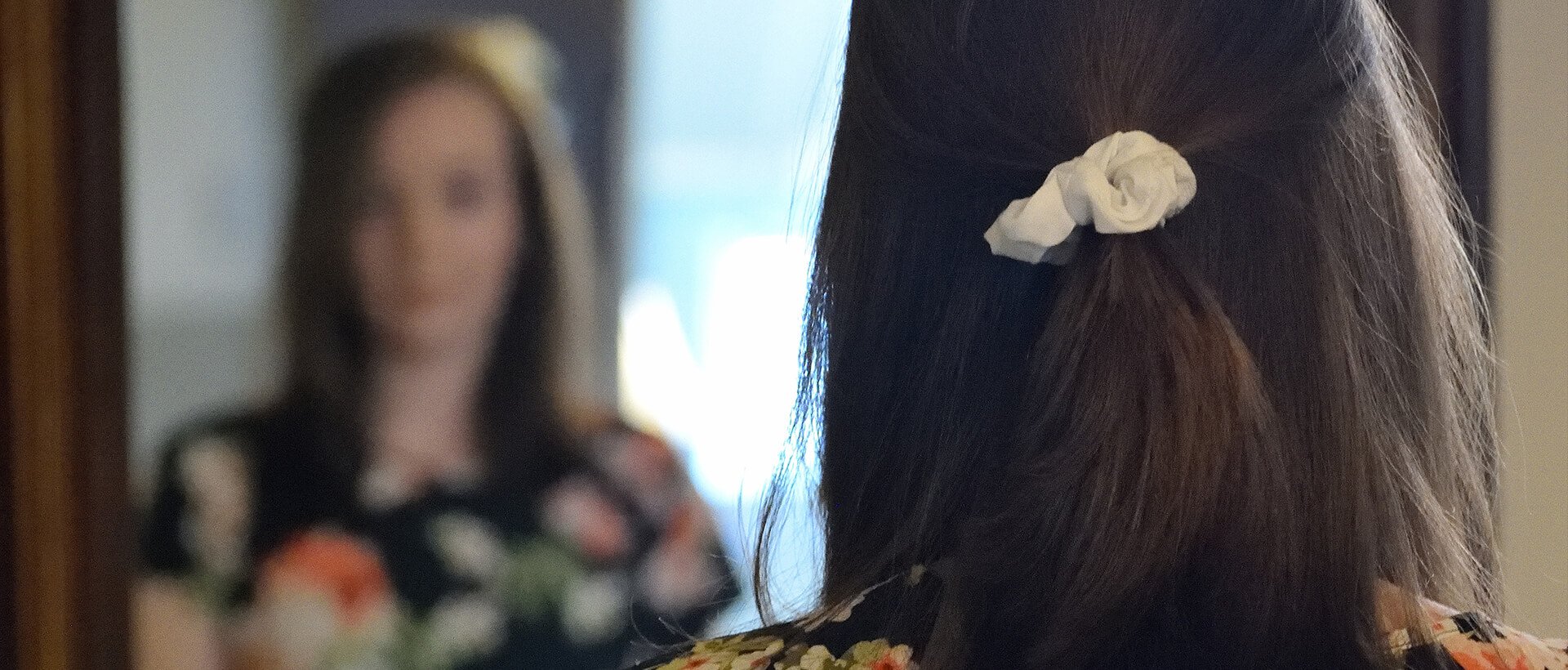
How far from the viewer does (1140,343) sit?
364 millimetres

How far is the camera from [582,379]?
2.25 ft

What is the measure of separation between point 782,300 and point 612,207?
11 cm

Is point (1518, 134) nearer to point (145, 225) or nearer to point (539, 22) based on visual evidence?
point (539, 22)

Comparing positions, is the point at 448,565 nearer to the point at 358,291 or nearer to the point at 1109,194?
the point at 358,291

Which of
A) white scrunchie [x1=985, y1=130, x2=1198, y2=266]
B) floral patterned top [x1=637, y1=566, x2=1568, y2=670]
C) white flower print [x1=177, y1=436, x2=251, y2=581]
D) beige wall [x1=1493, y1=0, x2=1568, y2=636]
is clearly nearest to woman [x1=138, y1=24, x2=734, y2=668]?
white flower print [x1=177, y1=436, x2=251, y2=581]

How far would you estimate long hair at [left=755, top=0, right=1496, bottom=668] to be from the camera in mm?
367

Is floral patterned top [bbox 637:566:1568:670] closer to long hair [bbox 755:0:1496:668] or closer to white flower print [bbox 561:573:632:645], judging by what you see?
long hair [bbox 755:0:1496:668]

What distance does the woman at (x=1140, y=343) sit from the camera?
37cm

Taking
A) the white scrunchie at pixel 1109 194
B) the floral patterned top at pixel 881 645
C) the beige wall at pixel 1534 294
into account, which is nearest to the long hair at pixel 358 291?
the floral patterned top at pixel 881 645

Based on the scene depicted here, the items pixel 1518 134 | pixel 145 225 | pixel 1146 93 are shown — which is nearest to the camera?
pixel 1146 93

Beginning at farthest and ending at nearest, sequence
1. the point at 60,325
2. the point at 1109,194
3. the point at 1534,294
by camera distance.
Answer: the point at 1534,294 < the point at 60,325 < the point at 1109,194

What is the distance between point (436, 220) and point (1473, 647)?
51cm

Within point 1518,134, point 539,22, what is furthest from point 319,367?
point 1518,134

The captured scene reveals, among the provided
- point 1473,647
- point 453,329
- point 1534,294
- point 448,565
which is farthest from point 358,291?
point 1534,294
